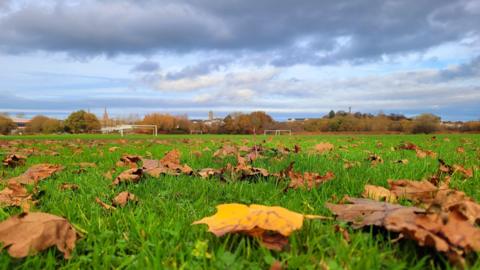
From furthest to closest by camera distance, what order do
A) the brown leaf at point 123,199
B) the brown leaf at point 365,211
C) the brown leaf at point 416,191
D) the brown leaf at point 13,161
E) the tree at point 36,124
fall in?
the tree at point 36,124, the brown leaf at point 13,161, the brown leaf at point 123,199, the brown leaf at point 416,191, the brown leaf at point 365,211

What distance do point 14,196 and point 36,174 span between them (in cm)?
102

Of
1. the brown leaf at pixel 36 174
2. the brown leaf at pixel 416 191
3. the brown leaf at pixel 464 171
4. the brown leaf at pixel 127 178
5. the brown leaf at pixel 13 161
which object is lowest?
the brown leaf at pixel 13 161

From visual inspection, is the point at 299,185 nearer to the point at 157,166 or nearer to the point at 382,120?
the point at 157,166

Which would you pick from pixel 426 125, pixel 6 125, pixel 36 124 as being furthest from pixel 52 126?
pixel 426 125

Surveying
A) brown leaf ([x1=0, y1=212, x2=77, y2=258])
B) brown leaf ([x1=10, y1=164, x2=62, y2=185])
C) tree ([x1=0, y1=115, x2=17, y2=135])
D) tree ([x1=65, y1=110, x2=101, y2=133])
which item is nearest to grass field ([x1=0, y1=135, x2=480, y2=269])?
brown leaf ([x1=0, y1=212, x2=77, y2=258])

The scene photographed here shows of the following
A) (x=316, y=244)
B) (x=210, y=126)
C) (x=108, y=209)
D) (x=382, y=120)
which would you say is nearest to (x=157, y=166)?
(x=108, y=209)

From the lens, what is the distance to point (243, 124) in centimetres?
6359

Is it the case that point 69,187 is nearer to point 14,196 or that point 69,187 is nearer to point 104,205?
point 14,196

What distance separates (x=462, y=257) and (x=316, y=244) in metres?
0.51

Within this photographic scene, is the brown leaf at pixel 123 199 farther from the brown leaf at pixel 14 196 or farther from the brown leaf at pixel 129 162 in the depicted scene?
the brown leaf at pixel 129 162

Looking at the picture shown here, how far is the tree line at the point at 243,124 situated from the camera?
46.5 m

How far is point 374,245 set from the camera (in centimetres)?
146

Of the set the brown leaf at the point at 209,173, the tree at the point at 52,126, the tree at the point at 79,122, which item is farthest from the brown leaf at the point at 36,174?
the tree at the point at 52,126

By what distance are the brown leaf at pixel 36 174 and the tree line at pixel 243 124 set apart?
1631 inches
